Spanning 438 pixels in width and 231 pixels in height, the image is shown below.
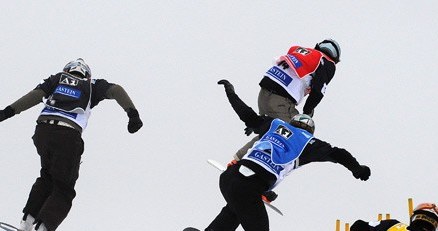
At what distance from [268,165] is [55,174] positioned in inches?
65.2

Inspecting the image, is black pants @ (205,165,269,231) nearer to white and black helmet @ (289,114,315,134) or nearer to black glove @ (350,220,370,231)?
white and black helmet @ (289,114,315,134)

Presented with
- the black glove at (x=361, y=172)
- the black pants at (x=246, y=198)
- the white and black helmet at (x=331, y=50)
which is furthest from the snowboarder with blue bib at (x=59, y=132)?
the black glove at (x=361, y=172)

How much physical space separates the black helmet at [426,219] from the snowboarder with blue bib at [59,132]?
96.9 inches

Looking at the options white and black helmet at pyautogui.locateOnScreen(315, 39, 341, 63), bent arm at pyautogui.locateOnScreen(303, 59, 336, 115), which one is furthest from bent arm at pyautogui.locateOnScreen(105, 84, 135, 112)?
white and black helmet at pyautogui.locateOnScreen(315, 39, 341, 63)

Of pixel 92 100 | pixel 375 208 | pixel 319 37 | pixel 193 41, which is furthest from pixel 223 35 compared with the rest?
pixel 92 100

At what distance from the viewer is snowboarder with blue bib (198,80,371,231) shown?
6727 mm

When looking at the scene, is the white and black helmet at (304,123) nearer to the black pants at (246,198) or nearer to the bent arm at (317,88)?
the black pants at (246,198)

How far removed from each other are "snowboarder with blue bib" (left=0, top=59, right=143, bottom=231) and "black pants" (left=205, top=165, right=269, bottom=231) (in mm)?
1009

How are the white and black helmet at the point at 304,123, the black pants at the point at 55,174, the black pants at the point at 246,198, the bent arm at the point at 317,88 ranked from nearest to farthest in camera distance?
the black pants at the point at 246,198, the white and black helmet at the point at 304,123, the black pants at the point at 55,174, the bent arm at the point at 317,88

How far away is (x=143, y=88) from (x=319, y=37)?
3.48m

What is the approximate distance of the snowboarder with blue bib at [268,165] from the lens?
6727mm

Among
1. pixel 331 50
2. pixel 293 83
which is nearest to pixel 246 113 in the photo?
pixel 293 83

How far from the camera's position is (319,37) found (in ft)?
54.8

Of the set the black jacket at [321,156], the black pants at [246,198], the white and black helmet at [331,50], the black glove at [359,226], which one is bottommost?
the black glove at [359,226]
